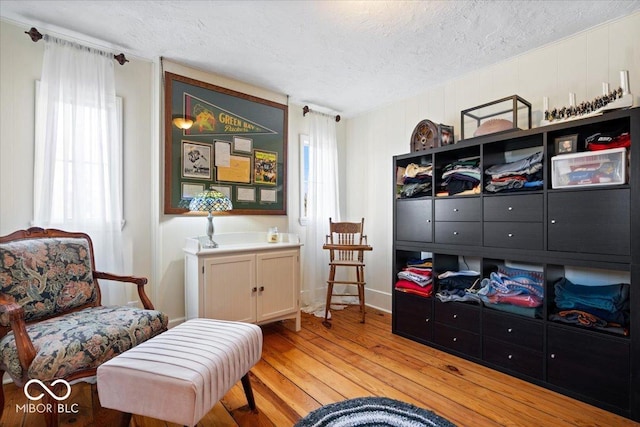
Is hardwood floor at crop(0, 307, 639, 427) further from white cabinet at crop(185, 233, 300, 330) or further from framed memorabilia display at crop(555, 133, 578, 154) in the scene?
framed memorabilia display at crop(555, 133, 578, 154)

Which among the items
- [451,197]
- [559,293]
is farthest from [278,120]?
[559,293]

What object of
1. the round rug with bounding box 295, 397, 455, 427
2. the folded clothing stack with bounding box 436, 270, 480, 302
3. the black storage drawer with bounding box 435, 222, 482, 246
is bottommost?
the round rug with bounding box 295, 397, 455, 427

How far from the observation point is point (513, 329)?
220 cm

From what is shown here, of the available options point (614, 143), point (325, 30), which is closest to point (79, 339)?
point (325, 30)

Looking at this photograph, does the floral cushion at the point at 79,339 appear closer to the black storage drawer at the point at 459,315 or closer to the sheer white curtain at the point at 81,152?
the sheer white curtain at the point at 81,152

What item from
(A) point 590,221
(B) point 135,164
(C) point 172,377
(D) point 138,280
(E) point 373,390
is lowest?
(E) point 373,390

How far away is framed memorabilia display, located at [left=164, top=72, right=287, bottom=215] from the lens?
2.77 meters

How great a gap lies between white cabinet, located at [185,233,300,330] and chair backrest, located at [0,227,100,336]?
666 mm

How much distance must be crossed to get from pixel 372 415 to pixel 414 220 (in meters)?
1.66

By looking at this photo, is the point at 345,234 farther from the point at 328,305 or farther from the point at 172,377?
the point at 172,377

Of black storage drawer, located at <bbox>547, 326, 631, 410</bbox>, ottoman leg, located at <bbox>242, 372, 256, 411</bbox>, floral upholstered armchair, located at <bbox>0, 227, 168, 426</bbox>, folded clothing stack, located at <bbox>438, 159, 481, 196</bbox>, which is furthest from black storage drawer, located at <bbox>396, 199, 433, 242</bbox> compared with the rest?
floral upholstered armchair, located at <bbox>0, 227, 168, 426</bbox>

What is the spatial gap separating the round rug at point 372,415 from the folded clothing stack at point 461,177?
1623mm

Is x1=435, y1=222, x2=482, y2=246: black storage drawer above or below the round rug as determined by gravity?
above

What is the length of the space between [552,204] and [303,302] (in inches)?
104
